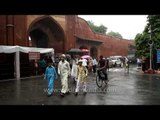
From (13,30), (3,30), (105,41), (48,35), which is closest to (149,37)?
(48,35)

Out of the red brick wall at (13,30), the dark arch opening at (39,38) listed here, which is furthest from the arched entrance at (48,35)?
the red brick wall at (13,30)

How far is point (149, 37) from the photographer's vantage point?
3016cm

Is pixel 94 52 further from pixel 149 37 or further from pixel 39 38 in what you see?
pixel 149 37

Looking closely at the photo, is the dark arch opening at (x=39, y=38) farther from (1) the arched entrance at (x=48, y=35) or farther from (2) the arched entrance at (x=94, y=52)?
(2) the arched entrance at (x=94, y=52)

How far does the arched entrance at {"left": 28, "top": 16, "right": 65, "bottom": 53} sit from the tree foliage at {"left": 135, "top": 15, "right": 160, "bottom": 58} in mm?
8254

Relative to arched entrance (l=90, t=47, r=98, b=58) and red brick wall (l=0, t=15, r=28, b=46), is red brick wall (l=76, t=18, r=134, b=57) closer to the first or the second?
arched entrance (l=90, t=47, r=98, b=58)

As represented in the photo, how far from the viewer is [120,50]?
54.4 meters

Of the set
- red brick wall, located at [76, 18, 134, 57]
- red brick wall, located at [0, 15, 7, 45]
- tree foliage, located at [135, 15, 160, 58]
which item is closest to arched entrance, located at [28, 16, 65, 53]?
red brick wall, located at [76, 18, 134, 57]

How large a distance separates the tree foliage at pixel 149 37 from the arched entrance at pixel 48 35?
8254mm
